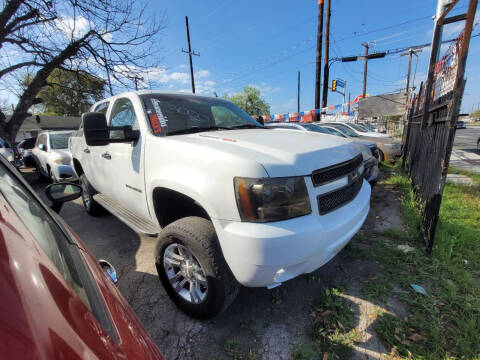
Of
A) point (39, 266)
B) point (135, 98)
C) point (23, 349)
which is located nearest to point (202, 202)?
point (39, 266)

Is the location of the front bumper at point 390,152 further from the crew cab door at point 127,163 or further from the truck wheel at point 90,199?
the truck wheel at point 90,199

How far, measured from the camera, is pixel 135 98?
254 cm

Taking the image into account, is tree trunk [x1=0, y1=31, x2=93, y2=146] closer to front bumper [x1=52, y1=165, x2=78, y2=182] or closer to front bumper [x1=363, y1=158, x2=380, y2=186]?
front bumper [x1=52, y1=165, x2=78, y2=182]

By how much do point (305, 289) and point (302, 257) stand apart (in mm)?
989

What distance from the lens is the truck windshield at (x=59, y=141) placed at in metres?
6.79

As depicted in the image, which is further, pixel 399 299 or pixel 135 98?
pixel 135 98

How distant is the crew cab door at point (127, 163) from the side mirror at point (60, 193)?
51 cm

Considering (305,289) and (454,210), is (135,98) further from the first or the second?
(454,210)

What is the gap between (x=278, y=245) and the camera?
140cm

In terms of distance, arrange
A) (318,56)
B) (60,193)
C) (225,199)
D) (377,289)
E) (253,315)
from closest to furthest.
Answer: (225,199), (60,193), (253,315), (377,289), (318,56)

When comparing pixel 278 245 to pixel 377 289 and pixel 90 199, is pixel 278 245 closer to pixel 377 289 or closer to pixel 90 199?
pixel 377 289

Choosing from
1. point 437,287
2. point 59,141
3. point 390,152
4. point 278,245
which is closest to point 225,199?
point 278,245

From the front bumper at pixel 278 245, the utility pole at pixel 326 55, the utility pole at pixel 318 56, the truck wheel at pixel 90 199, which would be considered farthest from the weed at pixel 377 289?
the utility pole at pixel 326 55

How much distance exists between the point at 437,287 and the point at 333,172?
5.32 feet
